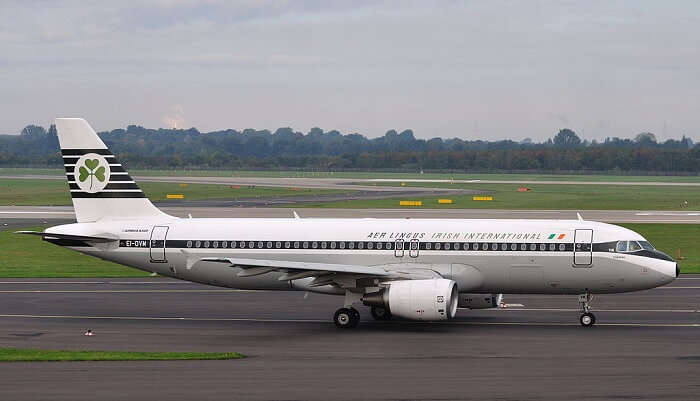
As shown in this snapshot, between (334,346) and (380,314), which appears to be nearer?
(334,346)

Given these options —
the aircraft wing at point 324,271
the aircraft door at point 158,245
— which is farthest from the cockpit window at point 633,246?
the aircraft door at point 158,245

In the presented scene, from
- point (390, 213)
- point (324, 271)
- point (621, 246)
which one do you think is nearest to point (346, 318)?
point (324, 271)

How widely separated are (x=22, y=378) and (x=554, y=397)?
1311 cm

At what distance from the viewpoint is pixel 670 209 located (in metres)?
101

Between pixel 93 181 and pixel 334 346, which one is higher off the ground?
pixel 93 181

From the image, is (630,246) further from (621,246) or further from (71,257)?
(71,257)

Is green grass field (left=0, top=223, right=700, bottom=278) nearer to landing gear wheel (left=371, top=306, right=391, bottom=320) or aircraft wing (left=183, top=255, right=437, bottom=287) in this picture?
aircraft wing (left=183, top=255, right=437, bottom=287)

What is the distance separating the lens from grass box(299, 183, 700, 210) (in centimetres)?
10269

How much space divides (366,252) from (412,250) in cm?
167

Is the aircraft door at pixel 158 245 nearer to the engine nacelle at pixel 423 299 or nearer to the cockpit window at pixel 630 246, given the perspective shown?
the engine nacelle at pixel 423 299

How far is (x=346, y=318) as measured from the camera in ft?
111

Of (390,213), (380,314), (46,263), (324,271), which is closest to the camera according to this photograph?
(324,271)

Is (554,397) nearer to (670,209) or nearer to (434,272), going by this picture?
(434,272)

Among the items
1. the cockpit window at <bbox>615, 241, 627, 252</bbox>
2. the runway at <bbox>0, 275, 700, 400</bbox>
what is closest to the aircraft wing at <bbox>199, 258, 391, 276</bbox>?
the runway at <bbox>0, 275, 700, 400</bbox>
